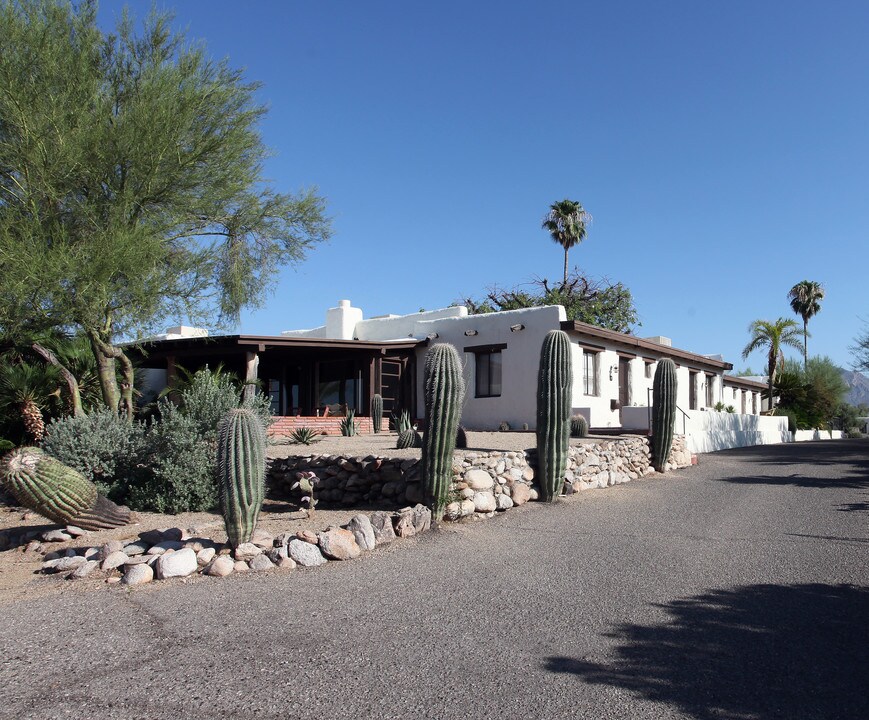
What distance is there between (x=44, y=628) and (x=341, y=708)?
2.66 m

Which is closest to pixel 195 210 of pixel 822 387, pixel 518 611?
pixel 518 611

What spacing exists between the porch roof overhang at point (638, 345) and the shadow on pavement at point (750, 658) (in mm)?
12548

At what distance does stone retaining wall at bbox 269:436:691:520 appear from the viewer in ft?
32.3

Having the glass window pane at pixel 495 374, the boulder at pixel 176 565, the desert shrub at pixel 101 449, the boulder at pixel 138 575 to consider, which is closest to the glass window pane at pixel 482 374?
the glass window pane at pixel 495 374

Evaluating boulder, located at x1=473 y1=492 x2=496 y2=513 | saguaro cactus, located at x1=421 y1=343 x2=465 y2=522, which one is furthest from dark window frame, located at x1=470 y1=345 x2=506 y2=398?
saguaro cactus, located at x1=421 y1=343 x2=465 y2=522

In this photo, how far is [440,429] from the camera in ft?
30.1

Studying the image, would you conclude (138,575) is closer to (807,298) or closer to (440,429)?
(440,429)

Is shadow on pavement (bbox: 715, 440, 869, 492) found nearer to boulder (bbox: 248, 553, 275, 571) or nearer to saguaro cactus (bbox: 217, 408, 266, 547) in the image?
boulder (bbox: 248, 553, 275, 571)

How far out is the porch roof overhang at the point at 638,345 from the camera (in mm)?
18328

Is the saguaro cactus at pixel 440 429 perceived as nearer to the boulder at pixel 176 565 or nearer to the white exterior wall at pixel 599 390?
the boulder at pixel 176 565

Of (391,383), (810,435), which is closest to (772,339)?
(810,435)

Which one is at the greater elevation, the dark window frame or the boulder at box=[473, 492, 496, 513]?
the dark window frame

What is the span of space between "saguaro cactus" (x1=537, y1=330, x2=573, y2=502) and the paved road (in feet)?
7.76

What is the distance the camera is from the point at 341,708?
13.1 ft
